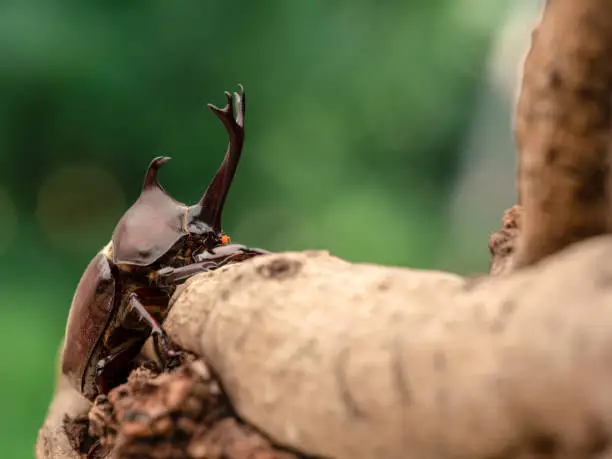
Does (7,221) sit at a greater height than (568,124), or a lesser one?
lesser

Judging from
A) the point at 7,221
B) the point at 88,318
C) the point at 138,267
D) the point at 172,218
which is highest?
the point at 172,218

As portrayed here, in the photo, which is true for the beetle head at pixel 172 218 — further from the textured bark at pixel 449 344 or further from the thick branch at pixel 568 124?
the thick branch at pixel 568 124

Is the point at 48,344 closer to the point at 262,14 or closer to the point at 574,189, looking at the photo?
the point at 262,14

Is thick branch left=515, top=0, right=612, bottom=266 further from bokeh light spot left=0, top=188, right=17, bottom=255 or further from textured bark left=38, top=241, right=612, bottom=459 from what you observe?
bokeh light spot left=0, top=188, right=17, bottom=255

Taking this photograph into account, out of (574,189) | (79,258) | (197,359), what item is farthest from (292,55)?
(574,189)

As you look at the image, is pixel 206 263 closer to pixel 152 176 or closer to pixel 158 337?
pixel 158 337

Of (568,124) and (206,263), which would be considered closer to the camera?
(568,124)

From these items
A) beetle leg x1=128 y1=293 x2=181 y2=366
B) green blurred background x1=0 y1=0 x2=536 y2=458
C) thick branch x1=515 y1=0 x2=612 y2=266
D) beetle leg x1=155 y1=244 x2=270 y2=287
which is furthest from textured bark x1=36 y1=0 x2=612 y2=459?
green blurred background x1=0 y1=0 x2=536 y2=458

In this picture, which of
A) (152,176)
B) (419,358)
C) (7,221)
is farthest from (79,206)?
(419,358)
